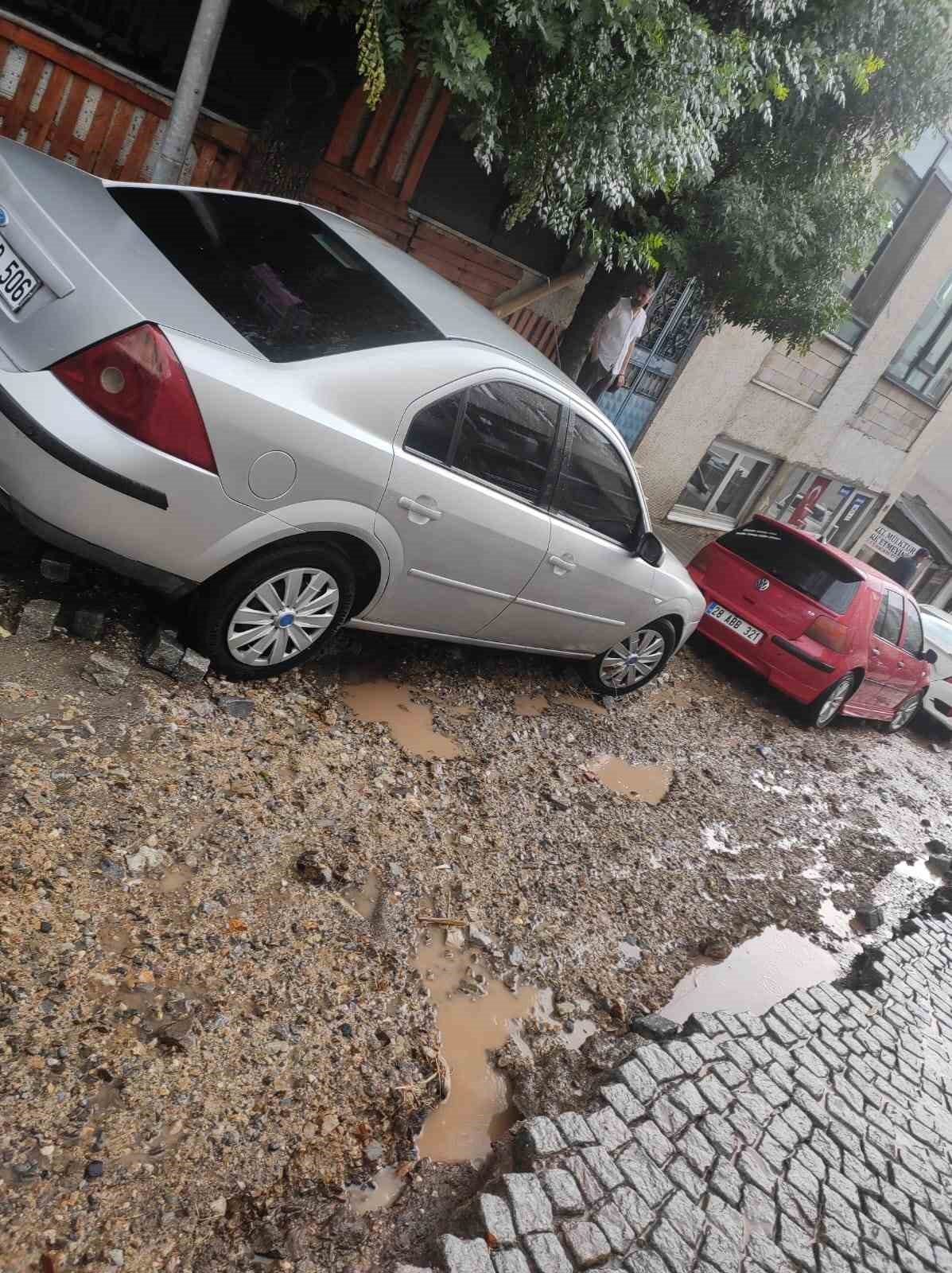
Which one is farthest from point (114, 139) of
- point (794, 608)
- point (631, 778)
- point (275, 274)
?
point (794, 608)

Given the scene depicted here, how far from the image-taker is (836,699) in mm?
7965

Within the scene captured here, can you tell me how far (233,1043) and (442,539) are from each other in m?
2.17

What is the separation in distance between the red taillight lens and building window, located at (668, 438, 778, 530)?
35.8 ft

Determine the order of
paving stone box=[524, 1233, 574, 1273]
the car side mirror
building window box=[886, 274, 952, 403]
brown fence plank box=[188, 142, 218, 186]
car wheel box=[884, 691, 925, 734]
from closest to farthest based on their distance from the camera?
paving stone box=[524, 1233, 574, 1273]
the car side mirror
brown fence plank box=[188, 142, 218, 186]
car wheel box=[884, 691, 925, 734]
building window box=[886, 274, 952, 403]

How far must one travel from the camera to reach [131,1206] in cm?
195

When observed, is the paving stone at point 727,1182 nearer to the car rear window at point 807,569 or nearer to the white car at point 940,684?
the car rear window at point 807,569

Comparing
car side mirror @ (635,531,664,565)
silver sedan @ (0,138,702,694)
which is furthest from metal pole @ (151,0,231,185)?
car side mirror @ (635,531,664,565)

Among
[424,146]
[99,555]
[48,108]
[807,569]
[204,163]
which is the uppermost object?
[424,146]

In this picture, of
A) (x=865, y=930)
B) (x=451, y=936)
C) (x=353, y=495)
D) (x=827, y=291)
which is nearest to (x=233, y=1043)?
(x=451, y=936)

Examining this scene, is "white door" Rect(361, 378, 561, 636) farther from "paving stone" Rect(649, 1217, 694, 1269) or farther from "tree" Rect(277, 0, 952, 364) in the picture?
"paving stone" Rect(649, 1217, 694, 1269)

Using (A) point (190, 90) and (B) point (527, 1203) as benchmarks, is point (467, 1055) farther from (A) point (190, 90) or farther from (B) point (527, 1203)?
(A) point (190, 90)

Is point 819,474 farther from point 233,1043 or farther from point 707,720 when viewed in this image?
point 233,1043

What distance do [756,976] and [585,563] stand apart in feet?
7.40

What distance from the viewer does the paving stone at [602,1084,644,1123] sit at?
282 centimetres
